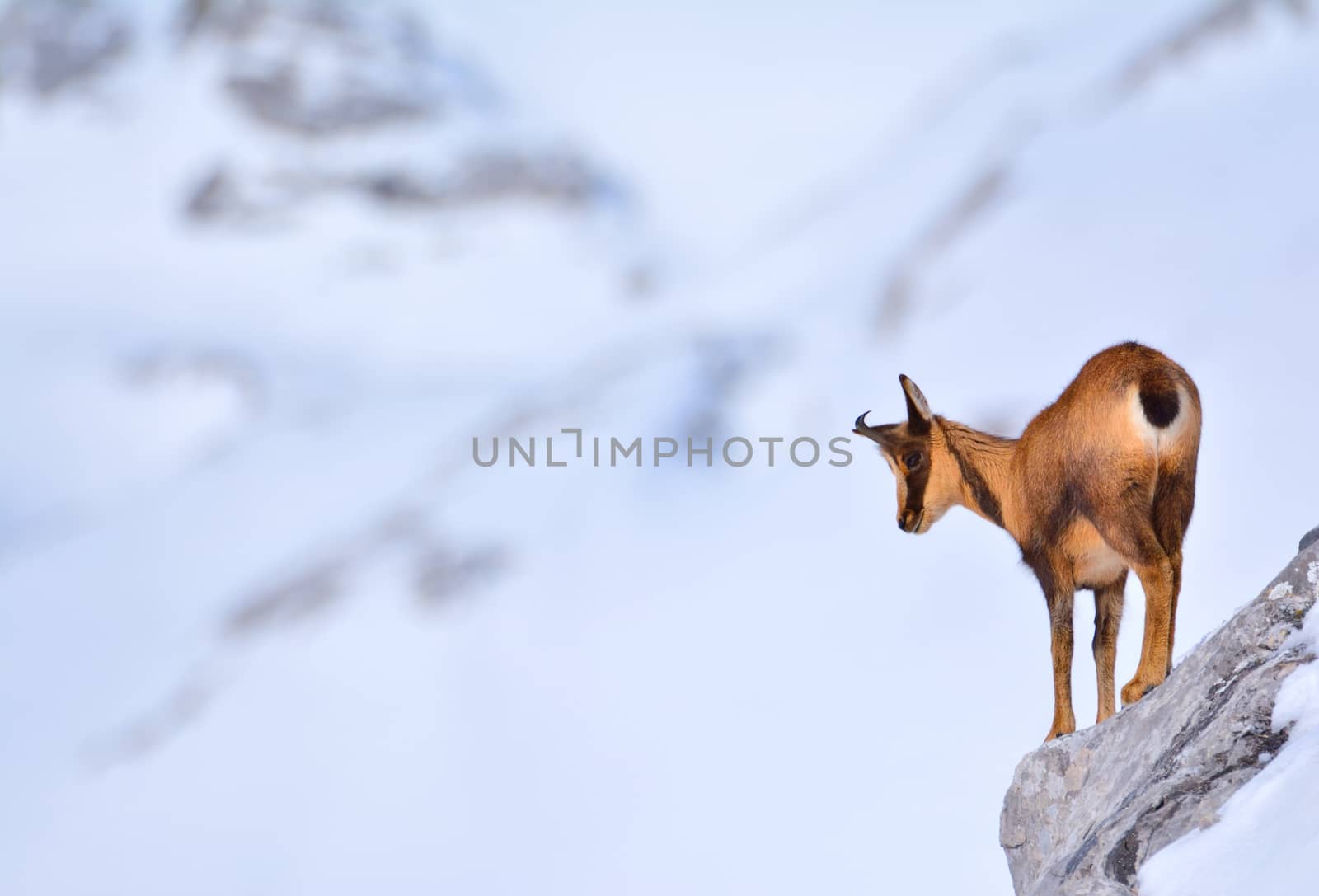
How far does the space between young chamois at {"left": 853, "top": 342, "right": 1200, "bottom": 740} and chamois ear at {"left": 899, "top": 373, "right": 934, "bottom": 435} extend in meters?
0.02

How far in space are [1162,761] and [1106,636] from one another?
2.91 meters

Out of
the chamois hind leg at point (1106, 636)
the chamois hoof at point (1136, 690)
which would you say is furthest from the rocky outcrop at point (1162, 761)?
the chamois hind leg at point (1106, 636)

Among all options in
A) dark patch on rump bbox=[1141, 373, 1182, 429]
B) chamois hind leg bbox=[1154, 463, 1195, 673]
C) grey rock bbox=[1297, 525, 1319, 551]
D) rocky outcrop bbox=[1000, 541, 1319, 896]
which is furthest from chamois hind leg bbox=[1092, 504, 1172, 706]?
grey rock bbox=[1297, 525, 1319, 551]

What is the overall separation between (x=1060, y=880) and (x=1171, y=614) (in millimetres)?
2737

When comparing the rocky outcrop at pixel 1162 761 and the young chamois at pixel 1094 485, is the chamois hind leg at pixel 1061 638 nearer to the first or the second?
the young chamois at pixel 1094 485

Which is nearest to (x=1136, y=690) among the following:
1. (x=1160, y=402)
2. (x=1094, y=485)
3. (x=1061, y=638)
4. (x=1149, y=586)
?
(x=1149, y=586)

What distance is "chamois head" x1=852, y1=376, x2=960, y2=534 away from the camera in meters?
12.3

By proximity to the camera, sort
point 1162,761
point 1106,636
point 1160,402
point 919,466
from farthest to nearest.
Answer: point 919,466, point 1106,636, point 1160,402, point 1162,761

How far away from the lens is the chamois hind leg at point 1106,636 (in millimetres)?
11039

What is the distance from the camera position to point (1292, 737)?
7398mm

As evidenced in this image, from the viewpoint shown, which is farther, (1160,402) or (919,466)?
(919,466)

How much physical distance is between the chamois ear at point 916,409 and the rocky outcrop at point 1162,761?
307 cm

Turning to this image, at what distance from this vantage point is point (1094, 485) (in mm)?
10531

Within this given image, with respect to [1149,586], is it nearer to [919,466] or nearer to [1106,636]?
[1106,636]
